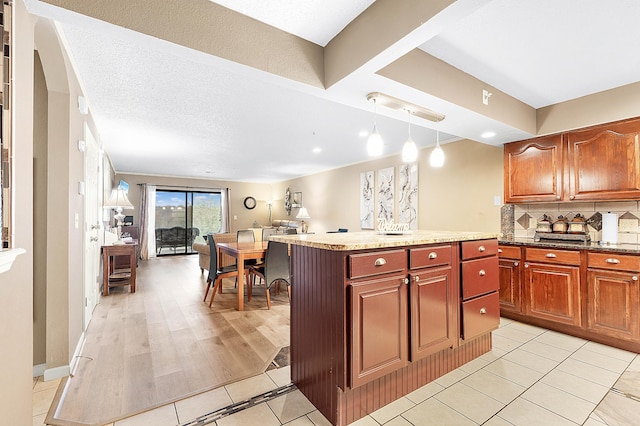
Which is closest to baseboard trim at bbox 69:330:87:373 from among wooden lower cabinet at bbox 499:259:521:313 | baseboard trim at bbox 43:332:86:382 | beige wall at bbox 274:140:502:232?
baseboard trim at bbox 43:332:86:382

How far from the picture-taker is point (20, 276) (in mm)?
1234

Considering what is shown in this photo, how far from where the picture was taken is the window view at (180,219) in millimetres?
8406

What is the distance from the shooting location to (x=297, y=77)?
192 centimetres

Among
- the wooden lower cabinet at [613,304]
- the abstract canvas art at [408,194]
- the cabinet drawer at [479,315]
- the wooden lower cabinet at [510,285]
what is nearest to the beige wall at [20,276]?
the cabinet drawer at [479,315]

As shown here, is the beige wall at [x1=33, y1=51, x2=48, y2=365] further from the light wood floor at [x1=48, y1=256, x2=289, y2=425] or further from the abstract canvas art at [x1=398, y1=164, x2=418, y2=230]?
the abstract canvas art at [x1=398, y1=164, x2=418, y2=230]

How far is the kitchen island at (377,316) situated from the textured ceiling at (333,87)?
1.20 m

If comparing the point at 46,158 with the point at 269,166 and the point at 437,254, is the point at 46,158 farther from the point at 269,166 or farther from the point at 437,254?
the point at 269,166

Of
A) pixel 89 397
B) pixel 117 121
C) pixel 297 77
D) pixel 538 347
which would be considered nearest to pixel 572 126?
pixel 538 347

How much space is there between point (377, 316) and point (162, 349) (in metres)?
1.97

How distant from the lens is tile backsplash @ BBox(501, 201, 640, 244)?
2.79 meters

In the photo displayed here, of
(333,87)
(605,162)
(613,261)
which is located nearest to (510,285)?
(613,261)

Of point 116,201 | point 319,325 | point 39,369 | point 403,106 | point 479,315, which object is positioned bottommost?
point 39,369

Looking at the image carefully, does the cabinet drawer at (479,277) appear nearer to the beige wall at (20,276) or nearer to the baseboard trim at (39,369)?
the beige wall at (20,276)

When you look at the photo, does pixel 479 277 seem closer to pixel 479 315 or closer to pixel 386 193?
pixel 479 315
